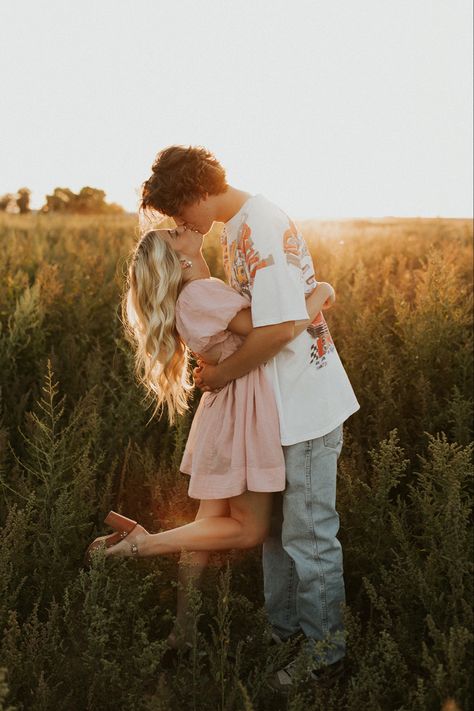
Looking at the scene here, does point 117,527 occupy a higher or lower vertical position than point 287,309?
lower

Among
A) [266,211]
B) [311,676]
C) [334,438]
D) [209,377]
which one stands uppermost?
[266,211]

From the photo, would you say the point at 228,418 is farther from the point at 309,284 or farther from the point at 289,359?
the point at 309,284

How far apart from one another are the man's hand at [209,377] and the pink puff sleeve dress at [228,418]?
5cm

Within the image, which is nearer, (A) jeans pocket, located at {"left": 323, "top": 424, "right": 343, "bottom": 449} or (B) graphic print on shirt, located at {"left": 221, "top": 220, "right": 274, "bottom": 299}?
(B) graphic print on shirt, located at {"left": 221, "top": 220, "right": 274, "bottom": 299}

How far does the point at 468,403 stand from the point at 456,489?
4.96ft

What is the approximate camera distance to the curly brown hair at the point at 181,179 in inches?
105

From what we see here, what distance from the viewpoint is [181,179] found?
2.65m

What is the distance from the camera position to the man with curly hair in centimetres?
258

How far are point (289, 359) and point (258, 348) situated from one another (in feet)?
0.64

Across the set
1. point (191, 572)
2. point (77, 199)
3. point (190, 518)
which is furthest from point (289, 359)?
point (77, 199)

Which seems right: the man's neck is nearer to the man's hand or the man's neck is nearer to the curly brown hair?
the curly brown hair

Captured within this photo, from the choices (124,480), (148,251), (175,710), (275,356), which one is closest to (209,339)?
(275,356)

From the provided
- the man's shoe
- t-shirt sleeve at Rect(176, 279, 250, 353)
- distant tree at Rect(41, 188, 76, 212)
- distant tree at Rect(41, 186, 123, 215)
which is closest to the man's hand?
t-shirt sleeve at Rect(176, 279, 250, 353)

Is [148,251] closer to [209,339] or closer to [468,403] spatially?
[209,339]
